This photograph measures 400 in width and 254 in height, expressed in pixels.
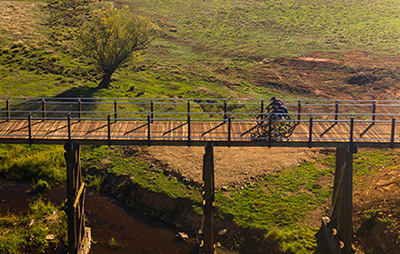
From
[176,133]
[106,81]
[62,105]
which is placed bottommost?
[176,133]

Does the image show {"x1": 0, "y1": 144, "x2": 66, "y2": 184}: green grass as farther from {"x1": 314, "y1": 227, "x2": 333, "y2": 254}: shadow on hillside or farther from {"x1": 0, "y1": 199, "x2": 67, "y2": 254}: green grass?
{"x1": 314, "y1": 227, "x2": 333, "y2": 254}: shadow on hillside

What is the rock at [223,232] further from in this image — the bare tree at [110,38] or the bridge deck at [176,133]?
the bare tree at [110,38]

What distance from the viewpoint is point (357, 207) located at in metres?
22.1

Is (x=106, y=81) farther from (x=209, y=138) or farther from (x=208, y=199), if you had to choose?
(x=208, y=199)

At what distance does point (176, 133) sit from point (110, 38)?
68.8 feet

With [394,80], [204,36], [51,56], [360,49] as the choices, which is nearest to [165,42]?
[204,36]

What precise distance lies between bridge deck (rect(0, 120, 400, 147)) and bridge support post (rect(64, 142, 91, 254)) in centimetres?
80

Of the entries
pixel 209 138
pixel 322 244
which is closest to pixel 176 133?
pixel 209 138

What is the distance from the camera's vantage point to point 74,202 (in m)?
19.5

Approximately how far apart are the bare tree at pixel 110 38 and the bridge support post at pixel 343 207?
80.1ft

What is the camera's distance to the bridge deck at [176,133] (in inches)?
742

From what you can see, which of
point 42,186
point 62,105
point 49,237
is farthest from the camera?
point 62,105

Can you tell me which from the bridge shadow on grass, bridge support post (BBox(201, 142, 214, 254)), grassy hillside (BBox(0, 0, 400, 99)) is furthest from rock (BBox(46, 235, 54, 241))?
grassy hillside (BBox(0, 0, 400, 99))

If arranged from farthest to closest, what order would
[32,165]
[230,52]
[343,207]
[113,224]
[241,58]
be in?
[230,52] < [241,58] < [32,165] < [113,224] < [343,207]
